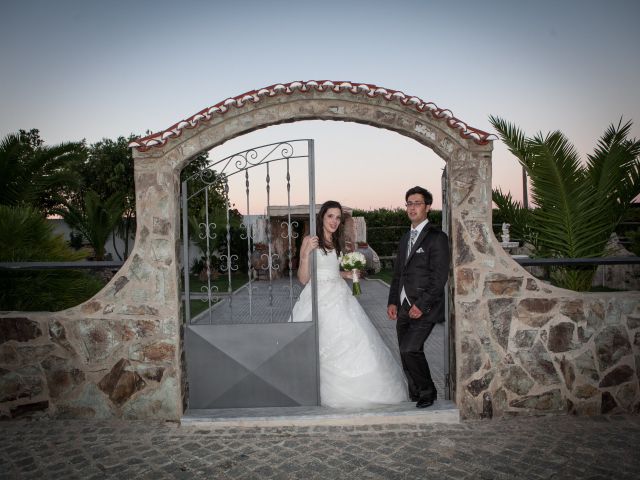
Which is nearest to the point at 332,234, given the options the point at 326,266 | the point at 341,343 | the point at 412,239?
the point at 326,266

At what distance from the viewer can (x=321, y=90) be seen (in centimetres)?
423

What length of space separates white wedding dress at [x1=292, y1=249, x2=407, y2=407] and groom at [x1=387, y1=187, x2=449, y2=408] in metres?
0.25

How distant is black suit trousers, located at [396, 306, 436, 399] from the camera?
4305mm

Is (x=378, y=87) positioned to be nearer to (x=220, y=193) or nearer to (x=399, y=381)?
(x=399, y=381)

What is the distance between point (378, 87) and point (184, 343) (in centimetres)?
307

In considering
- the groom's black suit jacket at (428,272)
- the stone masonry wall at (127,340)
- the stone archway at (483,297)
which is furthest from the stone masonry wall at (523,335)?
the stone masonry wall at (127,340)

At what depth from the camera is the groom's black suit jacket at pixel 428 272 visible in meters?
4.21

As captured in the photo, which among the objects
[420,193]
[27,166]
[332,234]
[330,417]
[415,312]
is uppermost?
[27,166]

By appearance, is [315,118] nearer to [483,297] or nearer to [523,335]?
[483,297]

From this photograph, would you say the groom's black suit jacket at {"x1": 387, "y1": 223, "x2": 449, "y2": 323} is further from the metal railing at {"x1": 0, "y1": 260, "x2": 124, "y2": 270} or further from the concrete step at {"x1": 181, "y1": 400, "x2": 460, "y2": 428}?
the metal railing at {"x1": 0, "y1": 260, "x2": 124, "y2": 270}

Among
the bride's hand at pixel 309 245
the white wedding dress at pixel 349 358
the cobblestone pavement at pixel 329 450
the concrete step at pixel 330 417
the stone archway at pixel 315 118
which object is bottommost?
the cobblestone pavement at pixel 329 450

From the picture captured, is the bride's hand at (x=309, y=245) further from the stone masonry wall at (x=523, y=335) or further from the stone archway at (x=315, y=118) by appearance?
the stone masonry wall at (x=523, y=335)

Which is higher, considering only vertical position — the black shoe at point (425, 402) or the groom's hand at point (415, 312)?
the groom's hand at point (415, 312)

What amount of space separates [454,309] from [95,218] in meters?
10.7
